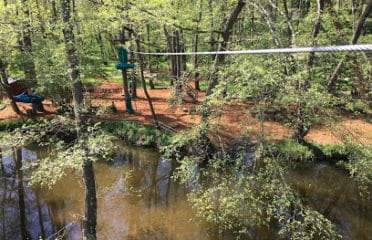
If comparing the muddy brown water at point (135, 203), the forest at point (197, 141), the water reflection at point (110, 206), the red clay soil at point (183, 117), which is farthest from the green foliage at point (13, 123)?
the water reflection at point (110, 206)

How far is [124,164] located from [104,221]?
290cm

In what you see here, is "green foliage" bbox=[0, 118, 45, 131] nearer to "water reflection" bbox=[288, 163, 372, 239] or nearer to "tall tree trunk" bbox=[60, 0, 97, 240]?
"tall tree trunk" bbox=[60, 0, 97, 240]

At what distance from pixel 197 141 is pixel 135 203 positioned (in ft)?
7.53

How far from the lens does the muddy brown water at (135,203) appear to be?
21.3 ft

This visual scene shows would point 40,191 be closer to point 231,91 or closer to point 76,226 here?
point 76,226

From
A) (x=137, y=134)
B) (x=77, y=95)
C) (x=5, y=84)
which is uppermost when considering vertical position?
(x=77, y=95)

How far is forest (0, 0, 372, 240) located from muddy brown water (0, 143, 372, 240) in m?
0.04

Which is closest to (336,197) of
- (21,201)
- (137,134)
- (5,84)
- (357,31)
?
(357,31)

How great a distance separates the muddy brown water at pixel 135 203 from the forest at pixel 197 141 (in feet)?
0.12

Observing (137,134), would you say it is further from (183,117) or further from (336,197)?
(336,197)

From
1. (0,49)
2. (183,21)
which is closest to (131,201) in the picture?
(183,21)

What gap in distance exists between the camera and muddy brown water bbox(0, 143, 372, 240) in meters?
6.48

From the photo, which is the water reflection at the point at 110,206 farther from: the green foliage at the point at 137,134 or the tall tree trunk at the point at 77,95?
the green foliage at the point at 137,134

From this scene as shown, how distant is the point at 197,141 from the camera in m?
7.98
